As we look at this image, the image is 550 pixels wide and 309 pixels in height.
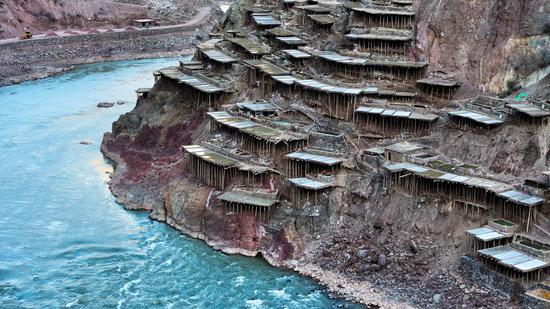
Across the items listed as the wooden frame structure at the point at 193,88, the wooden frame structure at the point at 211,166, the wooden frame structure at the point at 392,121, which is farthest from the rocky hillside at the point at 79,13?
the wooden frame structure at the point at 392,121

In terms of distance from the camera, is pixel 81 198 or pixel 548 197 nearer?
pixel 548 197

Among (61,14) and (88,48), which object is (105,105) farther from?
(61,14)

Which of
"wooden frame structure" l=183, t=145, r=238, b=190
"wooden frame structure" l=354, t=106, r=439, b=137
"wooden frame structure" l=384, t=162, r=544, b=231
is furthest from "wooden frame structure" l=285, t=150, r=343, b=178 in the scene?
"wooden frame structure" l=354, t=106, r=439, b=137

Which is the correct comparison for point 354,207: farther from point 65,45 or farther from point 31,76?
point 65,45

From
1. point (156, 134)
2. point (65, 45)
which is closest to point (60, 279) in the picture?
point (156, 134)

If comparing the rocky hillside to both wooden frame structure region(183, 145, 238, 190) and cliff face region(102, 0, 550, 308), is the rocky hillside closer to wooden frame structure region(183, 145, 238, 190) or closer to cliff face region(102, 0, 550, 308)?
cliff face region(102, 0, 550, 308)

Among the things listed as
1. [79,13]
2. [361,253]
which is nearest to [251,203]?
[361,253]

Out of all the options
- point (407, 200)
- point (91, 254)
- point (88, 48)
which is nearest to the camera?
point (407, 200)
